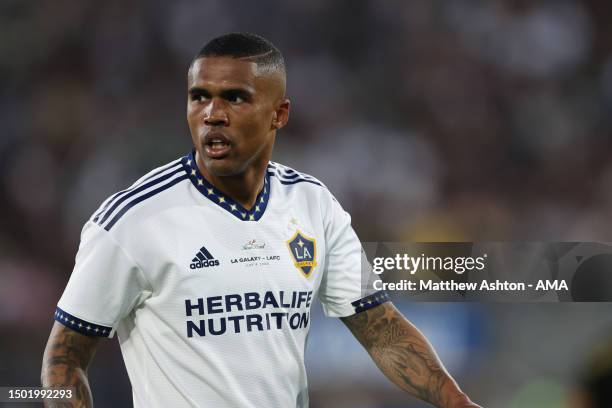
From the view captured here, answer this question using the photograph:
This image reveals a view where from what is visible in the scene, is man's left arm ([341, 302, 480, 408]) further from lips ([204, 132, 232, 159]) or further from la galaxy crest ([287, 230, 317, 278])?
lips ([204, 132, 232, 159])

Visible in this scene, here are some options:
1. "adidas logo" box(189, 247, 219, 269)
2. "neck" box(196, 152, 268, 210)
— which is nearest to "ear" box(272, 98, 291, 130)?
"neck" box(196, 152, 268, 210)

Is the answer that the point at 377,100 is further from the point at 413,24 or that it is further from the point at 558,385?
the point at 558,385

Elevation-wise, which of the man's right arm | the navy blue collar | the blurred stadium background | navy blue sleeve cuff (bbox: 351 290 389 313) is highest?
the blurred stadium background

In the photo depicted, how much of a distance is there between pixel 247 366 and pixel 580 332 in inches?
142

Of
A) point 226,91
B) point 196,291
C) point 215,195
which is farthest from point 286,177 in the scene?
point 196,291

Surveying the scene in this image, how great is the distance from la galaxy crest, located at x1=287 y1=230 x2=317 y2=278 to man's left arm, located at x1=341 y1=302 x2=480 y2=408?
27cm

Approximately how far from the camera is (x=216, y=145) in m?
2.33

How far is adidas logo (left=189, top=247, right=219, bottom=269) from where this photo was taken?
2.30 metres

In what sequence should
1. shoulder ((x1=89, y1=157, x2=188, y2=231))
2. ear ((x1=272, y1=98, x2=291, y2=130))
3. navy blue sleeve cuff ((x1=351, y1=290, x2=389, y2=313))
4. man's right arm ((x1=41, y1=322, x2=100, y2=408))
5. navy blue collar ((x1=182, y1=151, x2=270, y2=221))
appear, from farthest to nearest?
navy blue sleeve cuff ((x1=351, y1=290, x2=389, y2=313)), ear ((x1=272, y1=98, x2=291, y2=130)), navy blue collar ((x1=182, y1=151, x2=270, y2=221)), shoulder ((x1=89, y1=157, x2=188, y2=231)), man's right arm ((x1=41, y1=322, x2=100, y2=408))

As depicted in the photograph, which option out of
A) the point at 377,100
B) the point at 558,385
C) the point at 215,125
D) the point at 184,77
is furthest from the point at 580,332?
the point at 215,125

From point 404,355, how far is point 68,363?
1054 millimetres

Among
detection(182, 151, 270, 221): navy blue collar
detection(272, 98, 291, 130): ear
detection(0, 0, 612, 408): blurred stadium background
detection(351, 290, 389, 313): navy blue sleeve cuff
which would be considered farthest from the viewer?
detection(0, 0, 612, 408): blurred stadium background

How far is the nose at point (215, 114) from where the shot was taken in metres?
2.30

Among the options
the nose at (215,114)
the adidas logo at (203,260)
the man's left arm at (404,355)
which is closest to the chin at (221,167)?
the nose at (215,114)
